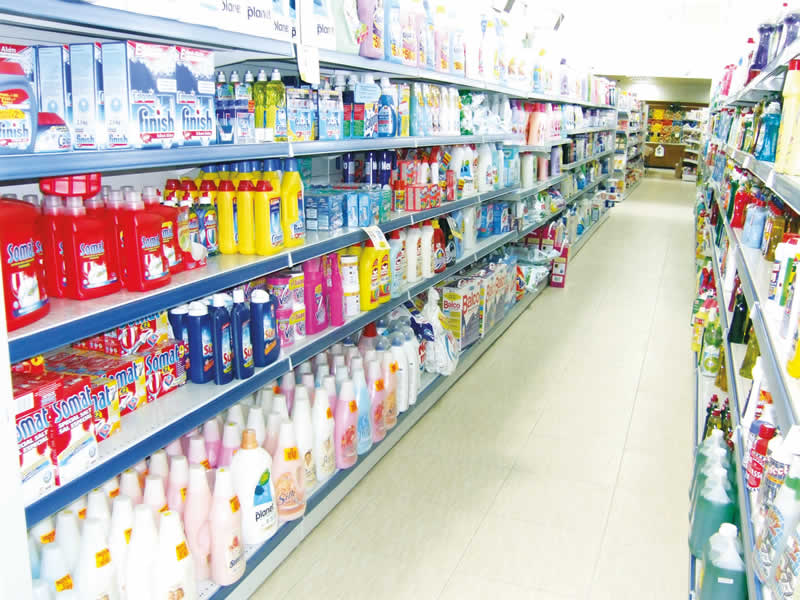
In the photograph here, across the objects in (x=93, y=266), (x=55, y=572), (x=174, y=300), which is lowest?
(x=55, y=572)

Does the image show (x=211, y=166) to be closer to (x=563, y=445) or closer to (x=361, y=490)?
(x=361, y=490)

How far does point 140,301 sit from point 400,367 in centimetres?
188

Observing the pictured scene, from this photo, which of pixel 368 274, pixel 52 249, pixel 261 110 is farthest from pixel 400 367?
pixel 52 249

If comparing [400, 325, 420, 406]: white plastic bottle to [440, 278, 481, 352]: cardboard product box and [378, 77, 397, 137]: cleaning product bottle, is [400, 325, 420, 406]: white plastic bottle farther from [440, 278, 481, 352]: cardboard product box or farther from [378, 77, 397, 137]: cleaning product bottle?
[378, 77, 397, 137]: cleaning product bottle

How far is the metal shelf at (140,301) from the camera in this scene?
152 centimetres

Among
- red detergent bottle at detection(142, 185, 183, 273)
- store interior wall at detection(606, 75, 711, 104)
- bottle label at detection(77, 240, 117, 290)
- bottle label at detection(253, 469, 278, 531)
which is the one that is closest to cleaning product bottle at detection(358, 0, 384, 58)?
red detergent bottle at detection(142, 185, 183, 273)

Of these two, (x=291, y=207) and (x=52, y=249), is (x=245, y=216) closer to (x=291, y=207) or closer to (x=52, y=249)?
(x=291, y=207)

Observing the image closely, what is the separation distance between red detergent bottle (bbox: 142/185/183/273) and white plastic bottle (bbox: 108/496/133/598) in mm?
700

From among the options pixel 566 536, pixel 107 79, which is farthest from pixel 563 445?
pixel 107 79

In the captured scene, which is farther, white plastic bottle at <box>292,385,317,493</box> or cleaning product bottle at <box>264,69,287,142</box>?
white plastic bottle at <box>292,385,317,493</box>

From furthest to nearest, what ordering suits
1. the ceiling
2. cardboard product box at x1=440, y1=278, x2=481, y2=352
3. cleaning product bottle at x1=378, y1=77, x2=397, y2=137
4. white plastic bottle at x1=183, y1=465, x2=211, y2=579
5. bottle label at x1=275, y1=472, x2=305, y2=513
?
the ceiling → cardboard product box at x1=440, y1=278, x2=481, y2=352 → cleaning product bottle at x1=378, y1=77, x2=397, y2=137 → bottle label at x1=275, y1=472, x2=305, y2=513 → white plastic bottle at x1=183, y1=465, x2=211, y2=579

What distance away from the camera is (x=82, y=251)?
179cm

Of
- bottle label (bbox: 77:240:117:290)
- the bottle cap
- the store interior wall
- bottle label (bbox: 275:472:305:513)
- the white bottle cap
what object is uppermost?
the store interior wall

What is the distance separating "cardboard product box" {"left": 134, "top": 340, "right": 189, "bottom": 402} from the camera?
2.16 metres
